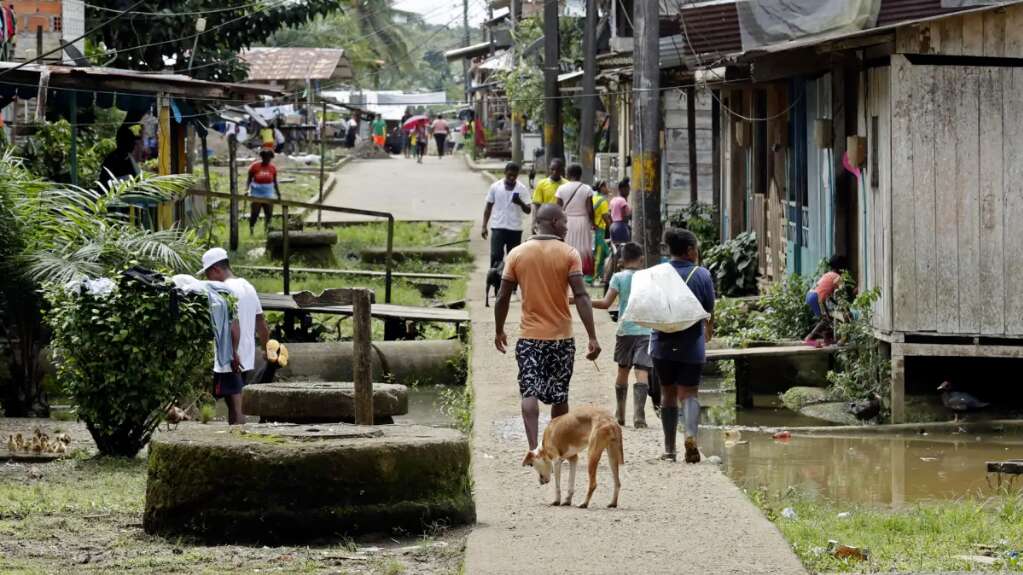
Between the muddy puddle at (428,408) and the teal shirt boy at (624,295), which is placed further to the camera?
the muddy puddle at (428,408)

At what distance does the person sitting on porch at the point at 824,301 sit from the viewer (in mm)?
13672

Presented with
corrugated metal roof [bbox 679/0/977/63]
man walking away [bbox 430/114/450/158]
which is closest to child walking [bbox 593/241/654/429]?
corrugated metal roof [bbox 679/0/977/63]

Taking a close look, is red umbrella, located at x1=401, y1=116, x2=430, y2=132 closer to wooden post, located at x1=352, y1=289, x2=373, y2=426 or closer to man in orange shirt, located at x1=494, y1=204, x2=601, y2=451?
man in orange shirt, located at x1=494, y1=204, x2=601, y2=451

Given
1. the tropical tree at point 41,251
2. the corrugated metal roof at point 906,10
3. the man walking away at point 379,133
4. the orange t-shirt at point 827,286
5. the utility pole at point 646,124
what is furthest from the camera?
the man walking away at point 379,133

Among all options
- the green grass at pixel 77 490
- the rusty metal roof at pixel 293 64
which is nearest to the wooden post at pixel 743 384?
the green grass at pixel 77 490

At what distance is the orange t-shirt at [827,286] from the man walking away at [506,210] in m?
3.96

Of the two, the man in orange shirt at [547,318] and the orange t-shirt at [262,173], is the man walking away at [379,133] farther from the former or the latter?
the man in orange shirt at [547,318]

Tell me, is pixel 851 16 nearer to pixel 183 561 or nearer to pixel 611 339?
pixel 611 339

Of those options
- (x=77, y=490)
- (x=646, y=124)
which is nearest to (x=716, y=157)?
(x=646, y=124)

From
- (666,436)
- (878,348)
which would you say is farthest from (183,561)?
(878,348)

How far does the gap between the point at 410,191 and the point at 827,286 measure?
2237cm

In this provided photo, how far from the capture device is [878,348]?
13023 mm

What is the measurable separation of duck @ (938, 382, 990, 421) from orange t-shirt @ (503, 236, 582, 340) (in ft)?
16.1

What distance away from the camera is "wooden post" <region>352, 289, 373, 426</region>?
7.79m
